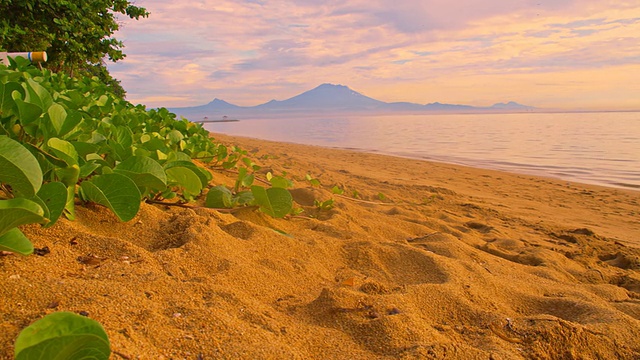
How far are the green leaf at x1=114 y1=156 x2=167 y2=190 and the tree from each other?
483cm

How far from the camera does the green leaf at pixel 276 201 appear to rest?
2213mm

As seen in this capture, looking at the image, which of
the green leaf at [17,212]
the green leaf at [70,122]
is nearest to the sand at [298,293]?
the green leaf at [17,212]

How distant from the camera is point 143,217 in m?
1.73

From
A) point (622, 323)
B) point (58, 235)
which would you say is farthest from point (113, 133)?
point (622, 323)

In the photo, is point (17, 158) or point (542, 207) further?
point (542, 207)

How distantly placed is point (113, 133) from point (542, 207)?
19.7 feet

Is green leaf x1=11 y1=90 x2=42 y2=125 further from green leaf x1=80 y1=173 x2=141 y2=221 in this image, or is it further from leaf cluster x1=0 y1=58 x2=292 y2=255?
green leaf x1=80 y1=173 x2=141 y2=221

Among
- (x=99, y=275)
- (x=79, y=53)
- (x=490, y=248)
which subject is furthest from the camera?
(x=79, y=53)

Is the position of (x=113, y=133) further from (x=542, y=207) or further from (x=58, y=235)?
(x=542, y=207)

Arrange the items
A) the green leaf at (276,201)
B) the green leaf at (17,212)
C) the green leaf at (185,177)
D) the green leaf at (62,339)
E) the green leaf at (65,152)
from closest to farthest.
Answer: the green leaf at (62,339), the green leaf at (17,212), the green leaf at (65,152), the green leaf at (185,177), the green leaf at (276,201)

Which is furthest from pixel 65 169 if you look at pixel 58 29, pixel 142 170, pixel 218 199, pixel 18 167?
pixel 58 29

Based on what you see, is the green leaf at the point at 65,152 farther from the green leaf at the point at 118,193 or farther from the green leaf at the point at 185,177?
the green leaf at the point at 185,177

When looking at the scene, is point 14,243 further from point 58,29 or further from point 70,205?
point 58,29

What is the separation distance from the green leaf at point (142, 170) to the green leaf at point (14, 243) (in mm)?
497
